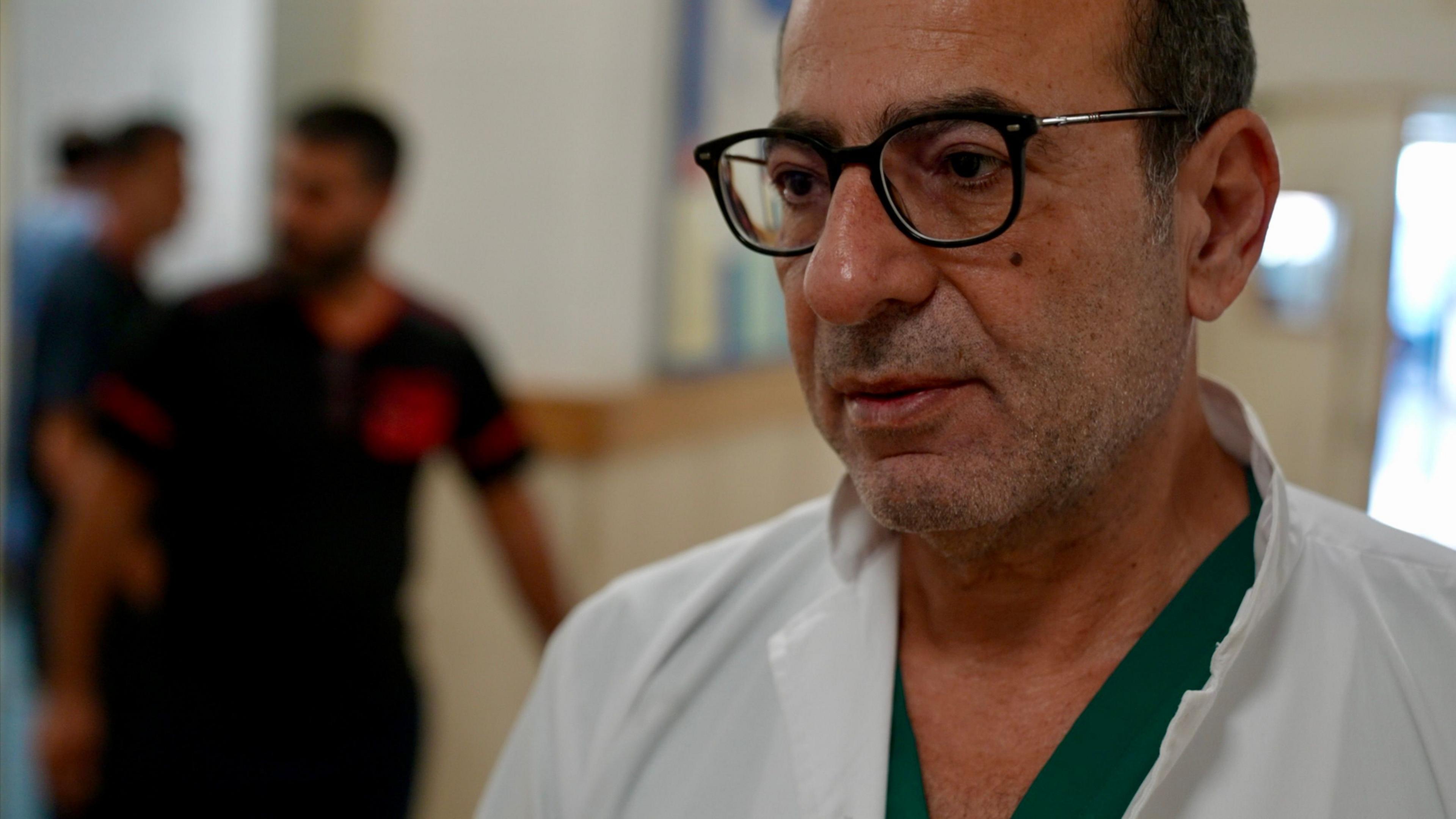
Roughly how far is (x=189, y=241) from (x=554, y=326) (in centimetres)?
100

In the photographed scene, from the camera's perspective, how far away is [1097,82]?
2.83 feet

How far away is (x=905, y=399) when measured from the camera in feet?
2.90

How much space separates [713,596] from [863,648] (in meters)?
0.16

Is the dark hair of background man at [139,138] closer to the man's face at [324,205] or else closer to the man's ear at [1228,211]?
the man's face at [324,205]

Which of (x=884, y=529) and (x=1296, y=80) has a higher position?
(x=1296, y=80)

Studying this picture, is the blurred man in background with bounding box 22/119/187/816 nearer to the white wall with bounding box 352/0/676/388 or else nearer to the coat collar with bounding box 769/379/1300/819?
the white wall with bounding box 352/0/676/388

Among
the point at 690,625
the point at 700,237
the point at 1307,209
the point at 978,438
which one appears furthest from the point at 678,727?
the point at 1307,209

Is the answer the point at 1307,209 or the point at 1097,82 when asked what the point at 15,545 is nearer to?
the point at 1097,82

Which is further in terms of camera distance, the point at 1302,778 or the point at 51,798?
the point at 51,798

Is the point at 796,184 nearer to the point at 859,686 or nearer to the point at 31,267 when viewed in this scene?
the point at 859,686

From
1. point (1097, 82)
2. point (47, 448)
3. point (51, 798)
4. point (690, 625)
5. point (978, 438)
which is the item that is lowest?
point (51, 798)

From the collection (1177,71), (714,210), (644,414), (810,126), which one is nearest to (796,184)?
(810,126)

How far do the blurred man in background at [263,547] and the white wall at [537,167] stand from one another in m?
0.53

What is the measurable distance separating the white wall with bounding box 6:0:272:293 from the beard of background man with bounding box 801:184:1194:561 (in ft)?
7.69
